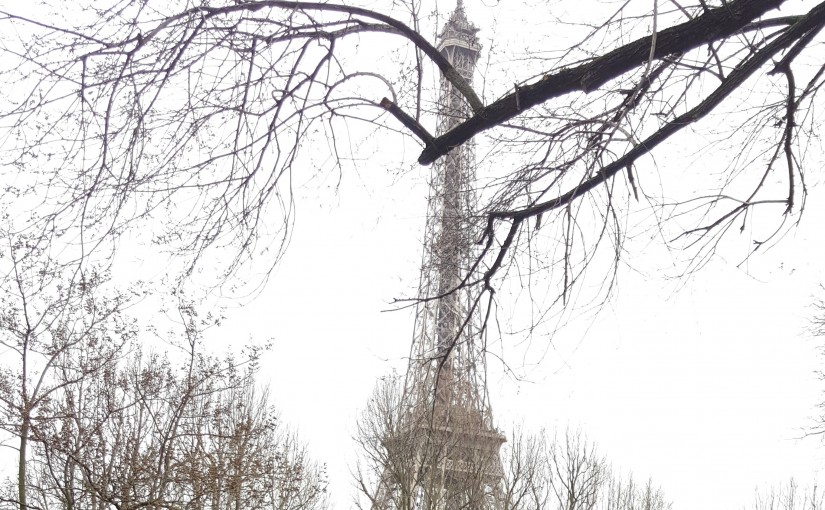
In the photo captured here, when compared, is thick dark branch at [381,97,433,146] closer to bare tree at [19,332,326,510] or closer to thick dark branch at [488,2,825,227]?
thick dark branch at [488,2,825,227]

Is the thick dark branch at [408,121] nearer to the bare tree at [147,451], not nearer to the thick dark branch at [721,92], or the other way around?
the thick dark branch at [721,92]

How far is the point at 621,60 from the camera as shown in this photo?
392 centimetres

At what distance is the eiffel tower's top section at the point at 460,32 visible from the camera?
4766mm

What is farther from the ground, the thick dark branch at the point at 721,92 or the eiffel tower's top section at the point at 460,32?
the eiffel tower's top section at the point at 460,32

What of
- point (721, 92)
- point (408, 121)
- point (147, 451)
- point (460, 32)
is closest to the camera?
point (721, 92)

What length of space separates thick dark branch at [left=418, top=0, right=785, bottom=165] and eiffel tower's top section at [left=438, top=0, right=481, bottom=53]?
734mm

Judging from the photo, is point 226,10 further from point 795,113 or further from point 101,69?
point 795,113

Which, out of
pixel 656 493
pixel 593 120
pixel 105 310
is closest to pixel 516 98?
pixel 593 120

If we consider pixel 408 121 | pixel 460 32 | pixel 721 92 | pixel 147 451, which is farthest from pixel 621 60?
pixel 147 451

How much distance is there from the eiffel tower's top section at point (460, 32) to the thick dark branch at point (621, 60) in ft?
2.41

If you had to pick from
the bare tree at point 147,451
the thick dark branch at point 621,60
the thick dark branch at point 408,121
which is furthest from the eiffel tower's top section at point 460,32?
the bare tree at point 147,451

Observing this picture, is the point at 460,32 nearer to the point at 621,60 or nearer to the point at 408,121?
the point at 408,121

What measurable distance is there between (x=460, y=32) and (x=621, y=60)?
1441 mm

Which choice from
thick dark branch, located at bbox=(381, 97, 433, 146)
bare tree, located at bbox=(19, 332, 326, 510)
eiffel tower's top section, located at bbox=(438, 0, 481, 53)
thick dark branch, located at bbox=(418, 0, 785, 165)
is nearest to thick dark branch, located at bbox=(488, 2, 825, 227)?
thick dark branch, located at bbox=(418, 0, 785, 165)
